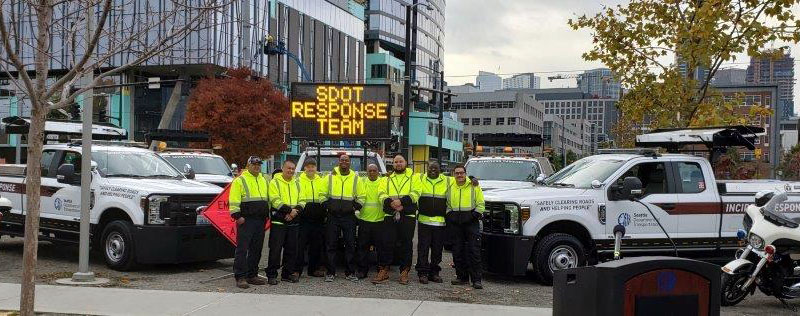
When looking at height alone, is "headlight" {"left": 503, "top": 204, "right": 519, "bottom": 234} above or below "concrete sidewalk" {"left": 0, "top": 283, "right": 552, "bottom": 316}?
above

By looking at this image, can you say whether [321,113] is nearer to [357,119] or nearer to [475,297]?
[357,119]

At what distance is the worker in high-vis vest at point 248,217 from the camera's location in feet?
32.9

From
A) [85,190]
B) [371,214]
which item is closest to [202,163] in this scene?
[85,190]

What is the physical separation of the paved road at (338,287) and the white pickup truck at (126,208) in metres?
0.34

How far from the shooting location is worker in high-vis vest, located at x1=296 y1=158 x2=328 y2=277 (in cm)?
1064

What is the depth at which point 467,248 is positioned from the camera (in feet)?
34.0

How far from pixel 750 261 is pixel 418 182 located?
166 inches

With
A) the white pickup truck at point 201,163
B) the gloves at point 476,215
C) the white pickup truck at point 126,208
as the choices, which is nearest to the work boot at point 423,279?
the gloves at point 476,215

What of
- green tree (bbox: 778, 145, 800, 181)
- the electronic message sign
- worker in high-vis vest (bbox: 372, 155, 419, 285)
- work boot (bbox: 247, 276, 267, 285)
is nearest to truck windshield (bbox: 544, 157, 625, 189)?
worker in high-vis vest (bbox: 372, 155, 419, 285)

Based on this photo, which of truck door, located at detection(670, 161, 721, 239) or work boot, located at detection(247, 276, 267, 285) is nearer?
work boot, located at detection(247, 276, 267, 285)

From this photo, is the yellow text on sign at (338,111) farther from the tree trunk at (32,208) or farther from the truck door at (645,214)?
the tree trunk at (32,208)

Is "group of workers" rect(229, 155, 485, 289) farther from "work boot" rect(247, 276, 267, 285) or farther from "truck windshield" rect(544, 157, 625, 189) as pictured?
"truck windshield" rect(544, 157, 625, 189)

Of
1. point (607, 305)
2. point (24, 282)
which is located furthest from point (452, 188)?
point (607, 305)

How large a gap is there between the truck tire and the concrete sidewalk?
1851 mm
